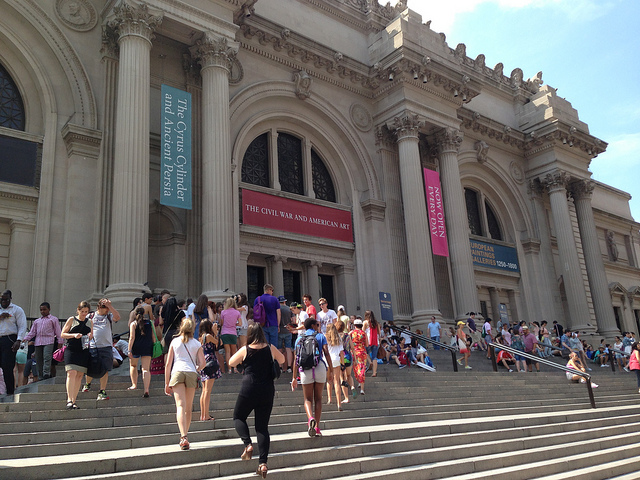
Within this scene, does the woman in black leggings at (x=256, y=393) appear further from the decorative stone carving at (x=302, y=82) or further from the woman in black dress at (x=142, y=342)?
the decorative stone carving at (x=302, y=82)

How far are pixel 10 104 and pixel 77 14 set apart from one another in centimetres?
338

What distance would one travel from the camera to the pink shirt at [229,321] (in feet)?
34.7

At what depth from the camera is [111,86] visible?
16.4 metres

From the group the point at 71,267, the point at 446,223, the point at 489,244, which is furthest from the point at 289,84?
the point at 489,244

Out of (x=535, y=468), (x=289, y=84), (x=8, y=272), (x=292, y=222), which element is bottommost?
(x=535, y=468)

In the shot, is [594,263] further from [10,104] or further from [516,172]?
[10,104]

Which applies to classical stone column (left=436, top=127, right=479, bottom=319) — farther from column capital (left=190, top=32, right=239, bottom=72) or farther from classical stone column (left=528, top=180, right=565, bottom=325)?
column capital (left=190, top=32, right=239, bottom=72)

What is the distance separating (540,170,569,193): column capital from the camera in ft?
97.2

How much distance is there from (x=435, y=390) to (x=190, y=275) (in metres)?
8.21

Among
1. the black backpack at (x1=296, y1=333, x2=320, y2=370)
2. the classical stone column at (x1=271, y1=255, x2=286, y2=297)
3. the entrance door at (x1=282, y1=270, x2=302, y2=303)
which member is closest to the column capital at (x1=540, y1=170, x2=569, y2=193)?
the entrance door at (x1=282, y1=270, x2=302, y2=303)

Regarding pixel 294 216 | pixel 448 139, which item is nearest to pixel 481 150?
pixel 448 139

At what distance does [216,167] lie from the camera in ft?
53.7

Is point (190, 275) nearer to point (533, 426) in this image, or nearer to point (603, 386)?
point (533, 426)

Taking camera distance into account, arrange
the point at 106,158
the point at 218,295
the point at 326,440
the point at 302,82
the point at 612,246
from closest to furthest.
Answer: the point at 326,440 → the point at 218,295 → the point at 106,158 → the point at 302,82 → the point at 612,246
